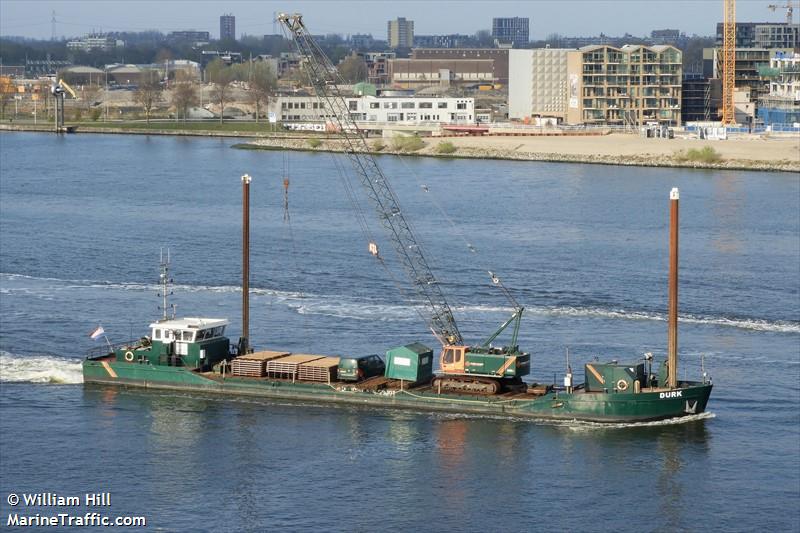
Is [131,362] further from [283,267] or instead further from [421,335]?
[283,267]

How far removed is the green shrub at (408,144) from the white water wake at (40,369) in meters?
90.5

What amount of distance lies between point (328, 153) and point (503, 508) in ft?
339

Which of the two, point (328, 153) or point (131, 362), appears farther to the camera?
point (328, 153)

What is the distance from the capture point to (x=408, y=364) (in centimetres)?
4481

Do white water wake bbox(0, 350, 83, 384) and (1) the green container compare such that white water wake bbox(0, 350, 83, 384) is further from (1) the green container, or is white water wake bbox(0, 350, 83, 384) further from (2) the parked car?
(1) the green container

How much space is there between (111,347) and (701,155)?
82.9 meters

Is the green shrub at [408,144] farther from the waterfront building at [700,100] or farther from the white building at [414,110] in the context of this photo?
the waterfront building at [700,100]

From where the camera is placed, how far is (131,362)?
1863 inches

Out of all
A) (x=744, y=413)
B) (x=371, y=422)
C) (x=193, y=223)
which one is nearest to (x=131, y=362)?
(x=371, y=422)

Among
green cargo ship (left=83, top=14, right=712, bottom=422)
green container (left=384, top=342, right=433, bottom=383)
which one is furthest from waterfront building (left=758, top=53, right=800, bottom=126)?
green container (left=384, top=342, right=433, bottom=383)

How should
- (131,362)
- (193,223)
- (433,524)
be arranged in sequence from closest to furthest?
(433,524), (131,362), (193,223)

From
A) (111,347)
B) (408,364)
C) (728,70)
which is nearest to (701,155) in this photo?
(728,70)

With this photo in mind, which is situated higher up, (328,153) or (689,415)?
(328,153)

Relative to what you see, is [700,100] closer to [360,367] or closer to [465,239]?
[465,239]
